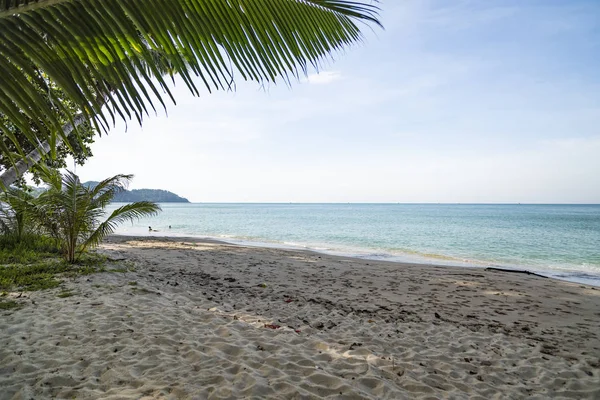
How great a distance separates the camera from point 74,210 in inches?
308

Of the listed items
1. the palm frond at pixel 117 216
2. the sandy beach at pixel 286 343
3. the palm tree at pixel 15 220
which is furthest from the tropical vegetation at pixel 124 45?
the palm tree at pixel 15 220

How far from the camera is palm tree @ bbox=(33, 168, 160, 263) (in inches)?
309

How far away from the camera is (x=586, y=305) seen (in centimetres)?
747

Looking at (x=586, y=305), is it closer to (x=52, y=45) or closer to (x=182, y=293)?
(x=182, y=293)

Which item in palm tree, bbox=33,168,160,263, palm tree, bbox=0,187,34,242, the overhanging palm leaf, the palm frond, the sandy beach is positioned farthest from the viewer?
palm tree, bbox=0,187,34,242

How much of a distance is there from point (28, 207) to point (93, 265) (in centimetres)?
213

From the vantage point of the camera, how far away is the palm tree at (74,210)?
25.8ft

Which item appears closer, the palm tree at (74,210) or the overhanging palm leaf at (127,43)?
the overhanging palm leaf at (127,43)

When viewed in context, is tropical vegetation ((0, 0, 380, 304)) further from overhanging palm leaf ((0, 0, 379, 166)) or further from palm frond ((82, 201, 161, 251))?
palm frond ((82, 201, 161, 251))

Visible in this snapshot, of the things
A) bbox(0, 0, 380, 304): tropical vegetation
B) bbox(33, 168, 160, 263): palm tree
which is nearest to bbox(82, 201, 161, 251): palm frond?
bbox(33, 168, 160, 263): palm tree

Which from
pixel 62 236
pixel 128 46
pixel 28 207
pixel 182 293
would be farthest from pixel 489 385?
pixel 28 207

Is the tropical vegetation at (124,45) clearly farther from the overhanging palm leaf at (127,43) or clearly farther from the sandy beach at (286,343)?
the sandy beach at (286,343)

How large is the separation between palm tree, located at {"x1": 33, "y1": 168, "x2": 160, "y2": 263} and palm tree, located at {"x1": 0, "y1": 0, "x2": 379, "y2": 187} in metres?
7.86

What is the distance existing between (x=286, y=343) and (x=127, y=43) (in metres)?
3.89
